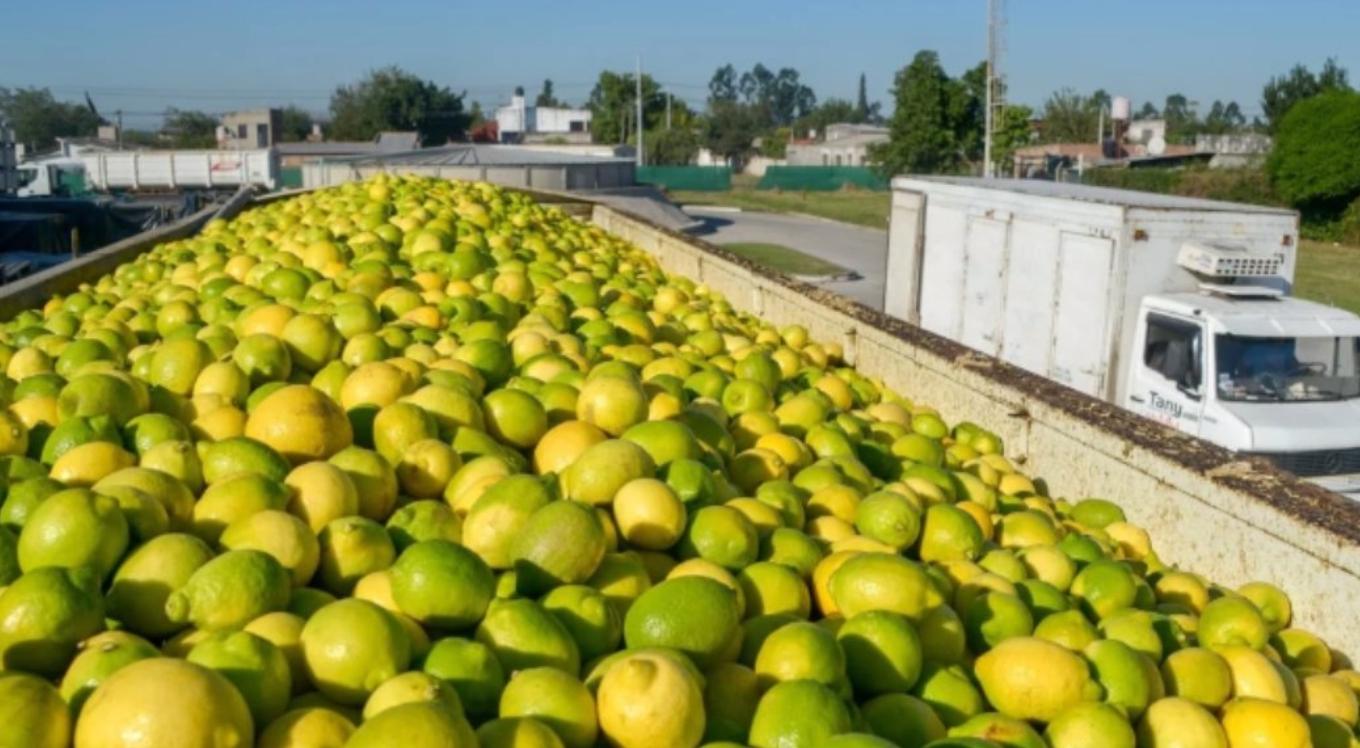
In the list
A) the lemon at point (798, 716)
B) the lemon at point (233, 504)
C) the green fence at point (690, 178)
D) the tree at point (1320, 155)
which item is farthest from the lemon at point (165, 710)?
the green fence at point (690, 178)

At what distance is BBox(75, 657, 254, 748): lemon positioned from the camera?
2115 millimetres

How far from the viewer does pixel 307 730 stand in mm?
2301

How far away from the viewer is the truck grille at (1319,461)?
941 cm

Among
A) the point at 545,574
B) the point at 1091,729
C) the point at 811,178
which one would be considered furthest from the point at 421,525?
the point at 811,178

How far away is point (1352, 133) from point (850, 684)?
Result: 4060 cm

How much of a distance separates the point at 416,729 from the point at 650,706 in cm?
50

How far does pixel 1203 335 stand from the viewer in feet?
33.8

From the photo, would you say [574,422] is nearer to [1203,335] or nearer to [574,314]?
[574,314]

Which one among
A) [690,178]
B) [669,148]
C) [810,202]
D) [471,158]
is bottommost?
[810,202]

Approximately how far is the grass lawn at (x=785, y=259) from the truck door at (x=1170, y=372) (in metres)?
17.1

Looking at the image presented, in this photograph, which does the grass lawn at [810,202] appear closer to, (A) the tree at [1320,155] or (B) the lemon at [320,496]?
(A) the tree at [1320,155]

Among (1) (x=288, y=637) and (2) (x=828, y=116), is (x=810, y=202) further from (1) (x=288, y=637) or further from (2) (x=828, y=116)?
(2) (x=828, y=116)

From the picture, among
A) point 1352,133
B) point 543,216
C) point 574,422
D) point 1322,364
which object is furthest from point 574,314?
point 1352,133

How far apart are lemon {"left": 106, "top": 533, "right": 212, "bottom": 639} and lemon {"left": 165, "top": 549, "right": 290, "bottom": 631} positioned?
0.20ft
